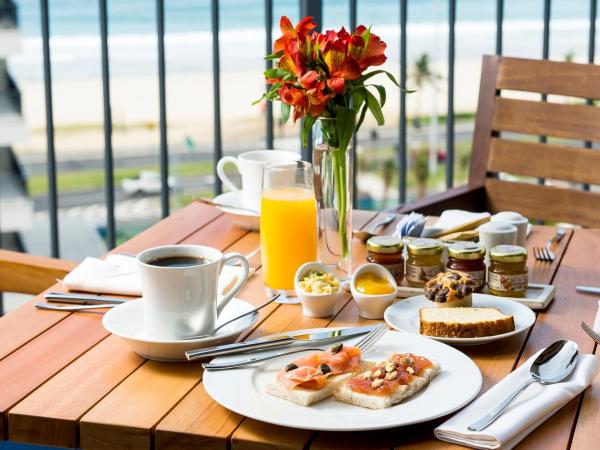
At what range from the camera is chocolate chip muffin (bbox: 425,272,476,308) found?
1267 mm

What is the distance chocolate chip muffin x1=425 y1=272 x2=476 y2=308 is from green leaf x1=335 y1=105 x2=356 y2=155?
0.79 feet

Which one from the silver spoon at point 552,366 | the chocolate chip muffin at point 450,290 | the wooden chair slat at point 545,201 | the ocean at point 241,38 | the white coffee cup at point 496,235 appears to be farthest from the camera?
the ocean at point 241,38

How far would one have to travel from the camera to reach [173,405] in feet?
3.29

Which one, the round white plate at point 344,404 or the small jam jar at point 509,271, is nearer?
the round white plate at point 344,404

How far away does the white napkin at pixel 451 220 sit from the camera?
1.62 metres

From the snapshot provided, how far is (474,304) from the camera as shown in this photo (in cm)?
131

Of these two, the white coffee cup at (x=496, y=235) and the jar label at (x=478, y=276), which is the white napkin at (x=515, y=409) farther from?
the white coffee cup at (x=496, y=235)

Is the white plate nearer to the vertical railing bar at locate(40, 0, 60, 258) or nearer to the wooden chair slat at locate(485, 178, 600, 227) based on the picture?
the vertical railing bar at locate(40, 0, 60, 258)

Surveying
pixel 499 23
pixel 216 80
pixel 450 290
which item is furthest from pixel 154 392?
pixel 499 23

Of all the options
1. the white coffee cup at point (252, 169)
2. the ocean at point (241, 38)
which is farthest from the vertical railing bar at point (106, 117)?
the ocean at point (241, 38)

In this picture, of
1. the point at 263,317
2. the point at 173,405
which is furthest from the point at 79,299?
the point at 173,405

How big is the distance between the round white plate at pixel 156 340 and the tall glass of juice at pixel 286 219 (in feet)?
0.32

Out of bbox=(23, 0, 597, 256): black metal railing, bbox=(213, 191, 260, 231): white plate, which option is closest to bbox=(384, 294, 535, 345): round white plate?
bbox=(213, 191, 260, 231): white plate

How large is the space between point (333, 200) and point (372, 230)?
31cm
